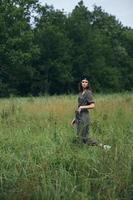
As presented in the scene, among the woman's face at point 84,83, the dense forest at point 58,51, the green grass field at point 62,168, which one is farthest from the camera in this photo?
the dense forest at point 58,51

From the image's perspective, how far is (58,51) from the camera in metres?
75.8

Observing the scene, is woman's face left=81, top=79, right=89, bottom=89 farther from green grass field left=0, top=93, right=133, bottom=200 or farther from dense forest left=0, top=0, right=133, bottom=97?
dense forest left=0, top=0, right=133, bottom=97

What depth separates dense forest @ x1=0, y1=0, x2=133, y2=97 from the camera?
64.6 m

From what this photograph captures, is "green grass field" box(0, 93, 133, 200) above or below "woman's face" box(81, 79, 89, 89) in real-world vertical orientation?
below

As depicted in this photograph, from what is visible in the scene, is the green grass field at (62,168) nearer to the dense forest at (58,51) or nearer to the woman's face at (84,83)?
the woman's face at (84,83)

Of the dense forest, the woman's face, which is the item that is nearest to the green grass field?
the woman's face

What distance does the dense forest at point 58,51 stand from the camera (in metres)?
64.6

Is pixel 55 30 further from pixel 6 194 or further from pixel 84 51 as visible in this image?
pixel 6 194

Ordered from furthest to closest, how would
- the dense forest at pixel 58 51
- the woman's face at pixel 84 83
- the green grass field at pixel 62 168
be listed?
1. the dense forest at pixel 58 51
2. the woman's face at pixel 84 83
3. the green grass field at pixel 62 168

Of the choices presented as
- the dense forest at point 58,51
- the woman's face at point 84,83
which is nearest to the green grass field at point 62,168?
the woman's face at point 84,83

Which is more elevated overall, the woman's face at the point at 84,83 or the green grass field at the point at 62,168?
the woman's face at the point at 84,83

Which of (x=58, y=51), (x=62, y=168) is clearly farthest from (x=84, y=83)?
(x=58, y=51)

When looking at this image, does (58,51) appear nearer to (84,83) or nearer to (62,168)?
(84,83)

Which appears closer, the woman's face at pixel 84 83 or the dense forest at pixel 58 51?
the woman's face at pixel 84 83
